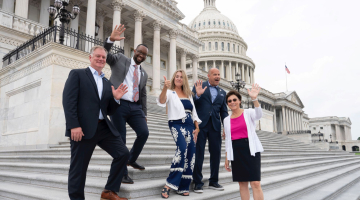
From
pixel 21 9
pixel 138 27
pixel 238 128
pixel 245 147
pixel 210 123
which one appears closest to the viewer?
pixel 245 147

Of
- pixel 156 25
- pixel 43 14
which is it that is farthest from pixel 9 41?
pixel 156 25

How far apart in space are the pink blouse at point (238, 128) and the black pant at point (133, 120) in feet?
4.76

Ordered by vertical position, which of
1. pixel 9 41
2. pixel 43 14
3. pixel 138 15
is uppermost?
pixel 138 15

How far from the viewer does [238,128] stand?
4.03 m

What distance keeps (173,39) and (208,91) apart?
23.4 metres

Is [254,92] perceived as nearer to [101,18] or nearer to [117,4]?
[117,4]

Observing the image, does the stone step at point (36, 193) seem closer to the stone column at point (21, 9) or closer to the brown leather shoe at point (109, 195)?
the brown leather shoe at point (109, 195)

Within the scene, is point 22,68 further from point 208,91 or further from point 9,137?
point 208,91

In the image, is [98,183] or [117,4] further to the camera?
[117,4]

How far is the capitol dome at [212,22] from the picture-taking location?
87.3 meters

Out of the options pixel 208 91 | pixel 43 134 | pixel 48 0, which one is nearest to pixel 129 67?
pixel 208 91

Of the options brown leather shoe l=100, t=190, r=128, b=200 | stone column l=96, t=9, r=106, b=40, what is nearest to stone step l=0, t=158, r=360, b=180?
brown leather shoe l=100, t=190, r=128, b=200

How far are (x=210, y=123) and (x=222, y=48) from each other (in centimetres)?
8016

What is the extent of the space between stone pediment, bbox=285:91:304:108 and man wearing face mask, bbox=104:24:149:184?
76909 millimetres
